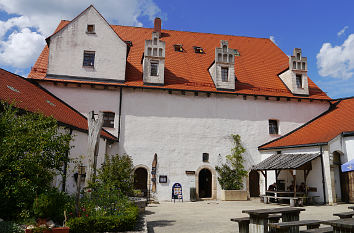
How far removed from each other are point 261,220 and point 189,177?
41.3 feet

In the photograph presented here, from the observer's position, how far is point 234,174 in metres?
20.8

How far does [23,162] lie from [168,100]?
13880mm

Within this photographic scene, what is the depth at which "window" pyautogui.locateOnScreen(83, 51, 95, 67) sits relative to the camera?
2070 cm

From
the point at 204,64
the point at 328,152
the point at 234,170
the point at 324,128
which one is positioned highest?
the point at 204,64

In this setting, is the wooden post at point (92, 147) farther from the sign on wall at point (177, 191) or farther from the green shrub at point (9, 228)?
the sign on wall at point (177, 191)

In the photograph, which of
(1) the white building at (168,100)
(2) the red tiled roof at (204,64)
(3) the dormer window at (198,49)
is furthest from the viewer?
(3) the dormer window at (198,49)

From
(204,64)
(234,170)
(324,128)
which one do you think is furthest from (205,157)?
(324,128)

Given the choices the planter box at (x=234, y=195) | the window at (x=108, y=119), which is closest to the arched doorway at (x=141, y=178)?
the window at (x=108, y=119)

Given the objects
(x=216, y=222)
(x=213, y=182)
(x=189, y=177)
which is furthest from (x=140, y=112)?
(x=216, y=222)

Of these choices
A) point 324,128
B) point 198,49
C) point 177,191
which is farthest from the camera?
point 198,49

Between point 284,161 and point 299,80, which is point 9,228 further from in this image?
point 299,80

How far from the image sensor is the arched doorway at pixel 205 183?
69.5 ft

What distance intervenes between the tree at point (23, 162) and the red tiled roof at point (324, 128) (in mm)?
15464

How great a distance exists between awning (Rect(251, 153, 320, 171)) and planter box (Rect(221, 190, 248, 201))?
6.45 feet
